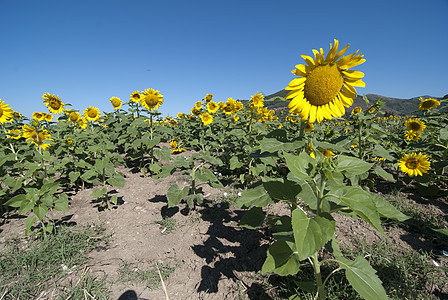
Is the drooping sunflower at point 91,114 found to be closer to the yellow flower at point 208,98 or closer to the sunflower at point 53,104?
the sunflower at point 53,104

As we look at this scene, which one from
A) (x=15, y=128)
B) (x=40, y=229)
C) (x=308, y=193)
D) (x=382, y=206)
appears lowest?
(x=40, y=229)

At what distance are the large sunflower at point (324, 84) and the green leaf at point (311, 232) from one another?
92cm

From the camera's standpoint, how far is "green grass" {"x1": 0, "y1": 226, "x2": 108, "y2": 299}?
1811 millimetres

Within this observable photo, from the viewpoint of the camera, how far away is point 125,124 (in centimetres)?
525

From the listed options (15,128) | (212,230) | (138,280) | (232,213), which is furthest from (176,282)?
(15,128)

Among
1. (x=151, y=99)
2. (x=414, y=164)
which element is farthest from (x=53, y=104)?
(x=414, y=164)

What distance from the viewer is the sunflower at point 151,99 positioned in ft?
14.8

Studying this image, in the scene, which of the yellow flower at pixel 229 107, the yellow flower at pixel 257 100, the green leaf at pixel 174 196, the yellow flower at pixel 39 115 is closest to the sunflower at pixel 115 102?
the yellow flower at pixel 39 115

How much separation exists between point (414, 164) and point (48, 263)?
17.1ft

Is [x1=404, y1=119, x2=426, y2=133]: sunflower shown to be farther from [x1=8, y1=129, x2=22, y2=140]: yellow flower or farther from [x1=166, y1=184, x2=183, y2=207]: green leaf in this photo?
[x1=8, y1=129, x2=22, y2=140]: yellow flower

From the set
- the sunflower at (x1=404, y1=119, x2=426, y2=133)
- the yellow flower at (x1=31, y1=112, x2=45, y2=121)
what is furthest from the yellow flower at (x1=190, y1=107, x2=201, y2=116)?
the sunflower at (x1=404, y1=119, x2=426, y2=133)

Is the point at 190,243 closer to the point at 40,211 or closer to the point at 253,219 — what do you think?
the point at 253,219

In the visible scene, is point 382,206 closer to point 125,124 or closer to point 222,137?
point 222,137

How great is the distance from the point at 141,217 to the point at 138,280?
3.73 feet
